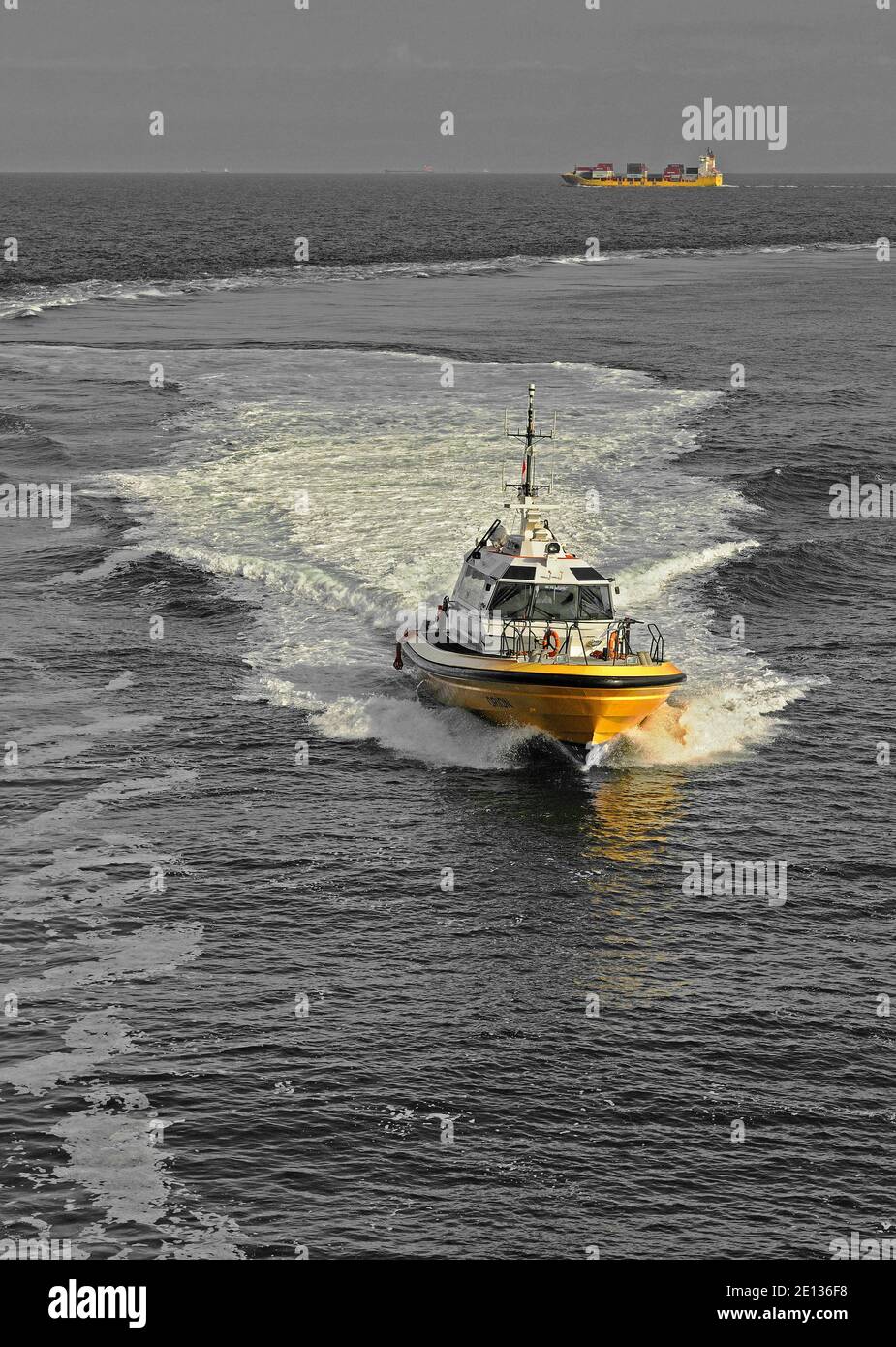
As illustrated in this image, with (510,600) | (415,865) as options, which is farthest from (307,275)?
(415,865)

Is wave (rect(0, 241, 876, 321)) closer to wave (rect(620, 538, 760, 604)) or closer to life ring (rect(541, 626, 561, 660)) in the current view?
wave (rect(620, 538, 760, 604))

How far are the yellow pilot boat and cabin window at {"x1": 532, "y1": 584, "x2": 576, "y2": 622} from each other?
23 mm

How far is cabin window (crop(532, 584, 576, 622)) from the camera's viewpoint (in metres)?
37.7

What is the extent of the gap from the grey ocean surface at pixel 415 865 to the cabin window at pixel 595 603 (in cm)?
281

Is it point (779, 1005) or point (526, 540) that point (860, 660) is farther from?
point (779, 1005)

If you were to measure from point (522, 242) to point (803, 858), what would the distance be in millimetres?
146205

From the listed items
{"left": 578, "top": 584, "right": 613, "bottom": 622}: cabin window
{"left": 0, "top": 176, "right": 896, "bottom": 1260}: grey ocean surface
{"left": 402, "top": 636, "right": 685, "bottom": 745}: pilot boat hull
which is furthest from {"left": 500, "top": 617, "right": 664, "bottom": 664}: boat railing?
{"left": 0, "top": 176, "right": 896, "bottom": 1260}: grey ocean surface

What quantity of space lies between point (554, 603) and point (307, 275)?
97523 millimetres

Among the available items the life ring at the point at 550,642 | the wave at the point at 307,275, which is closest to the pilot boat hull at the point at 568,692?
the life ring at the point at 550,642

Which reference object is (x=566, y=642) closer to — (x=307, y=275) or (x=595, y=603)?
(x=595, y=603)

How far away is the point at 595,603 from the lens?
1494 inches

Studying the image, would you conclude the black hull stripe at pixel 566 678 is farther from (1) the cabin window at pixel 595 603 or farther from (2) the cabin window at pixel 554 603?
(1) the cabin window at pixel 595 603

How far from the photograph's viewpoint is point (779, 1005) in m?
25.6

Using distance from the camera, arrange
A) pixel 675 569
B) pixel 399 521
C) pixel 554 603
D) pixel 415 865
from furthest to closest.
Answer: pixel 399 521 < pixel 675 569 < pixel 554 603 < pixel 415 865
